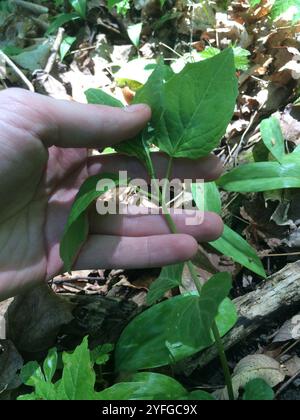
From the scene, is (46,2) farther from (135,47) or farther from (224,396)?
(224,396)

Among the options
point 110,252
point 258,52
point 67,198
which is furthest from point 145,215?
point 258,52

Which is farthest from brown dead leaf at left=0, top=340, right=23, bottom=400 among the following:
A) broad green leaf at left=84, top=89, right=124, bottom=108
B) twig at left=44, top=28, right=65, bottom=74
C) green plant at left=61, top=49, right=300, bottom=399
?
twig at left=44, top=28, right=65, bottom=74

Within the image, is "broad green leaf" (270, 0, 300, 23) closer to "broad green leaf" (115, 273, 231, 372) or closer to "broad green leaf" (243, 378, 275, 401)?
"broad green leaf" (115, 273, 231, 372)

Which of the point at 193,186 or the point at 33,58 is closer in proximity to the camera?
the point at 193,186

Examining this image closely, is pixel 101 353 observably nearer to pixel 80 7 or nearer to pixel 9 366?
pixel 9 366

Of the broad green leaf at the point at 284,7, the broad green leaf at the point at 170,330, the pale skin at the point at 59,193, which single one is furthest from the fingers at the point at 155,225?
the broad green leaf at the point at 284,7

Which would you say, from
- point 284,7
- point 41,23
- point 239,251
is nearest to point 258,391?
point 239,251
